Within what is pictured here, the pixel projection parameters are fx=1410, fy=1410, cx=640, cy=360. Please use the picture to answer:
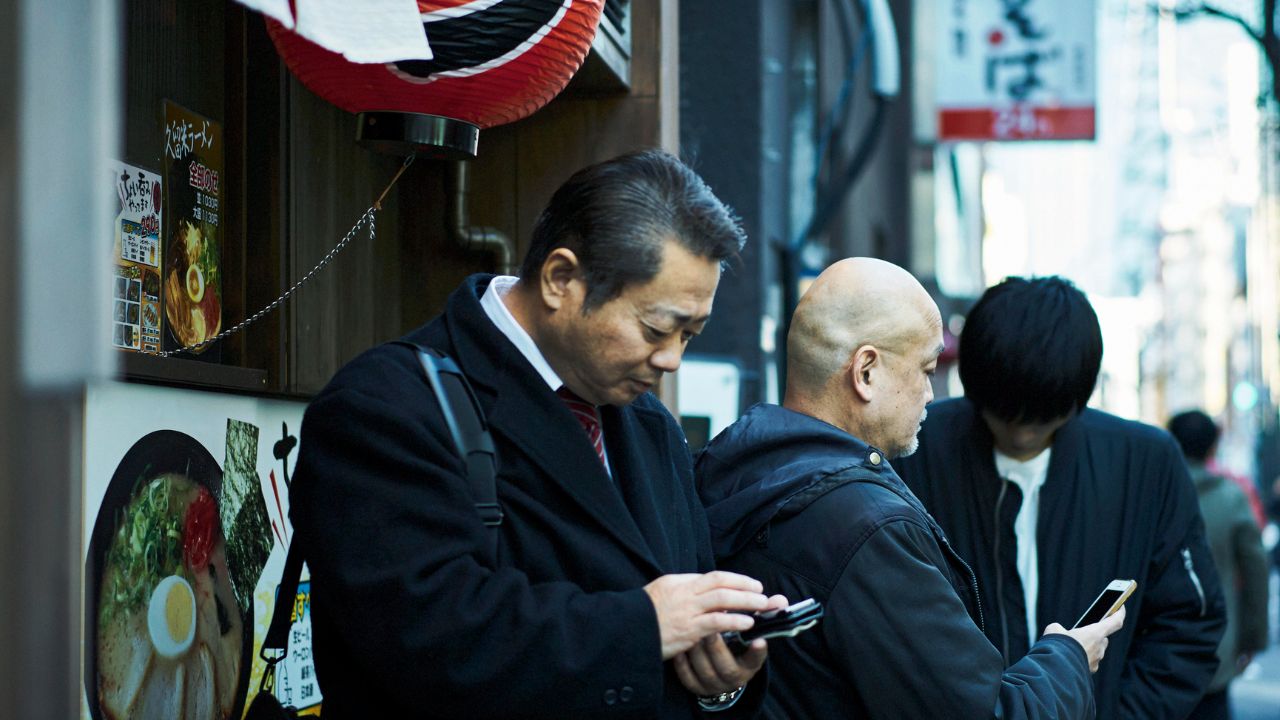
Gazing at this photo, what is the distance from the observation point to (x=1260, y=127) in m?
11.3

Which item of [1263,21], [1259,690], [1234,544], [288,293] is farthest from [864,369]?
[1259,690]

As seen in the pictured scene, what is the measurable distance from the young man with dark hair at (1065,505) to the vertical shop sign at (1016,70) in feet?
28.0

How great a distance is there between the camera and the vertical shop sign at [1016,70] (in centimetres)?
1218

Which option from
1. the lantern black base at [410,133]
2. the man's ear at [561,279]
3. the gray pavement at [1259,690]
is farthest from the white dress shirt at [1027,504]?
the gray pavement at [1259,690]

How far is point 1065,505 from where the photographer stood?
156 inches

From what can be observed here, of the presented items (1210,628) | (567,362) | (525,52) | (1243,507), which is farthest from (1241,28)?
(567,362)

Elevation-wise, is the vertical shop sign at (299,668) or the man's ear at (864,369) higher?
the man's ear at (864,369)

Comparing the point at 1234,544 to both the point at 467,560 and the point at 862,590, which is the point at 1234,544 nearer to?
the point at 862,590

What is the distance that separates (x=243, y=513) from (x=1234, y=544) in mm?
5995

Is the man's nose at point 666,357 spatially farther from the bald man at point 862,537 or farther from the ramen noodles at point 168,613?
the ramen noodles at point 168,613

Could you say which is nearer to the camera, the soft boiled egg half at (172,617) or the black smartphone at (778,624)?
the black smartphone at (778,624)

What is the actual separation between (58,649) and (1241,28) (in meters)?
8.37

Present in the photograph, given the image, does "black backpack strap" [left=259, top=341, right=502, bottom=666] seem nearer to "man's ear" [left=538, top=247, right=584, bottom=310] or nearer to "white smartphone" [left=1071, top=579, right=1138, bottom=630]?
"man's ear" [left=538, top=247, right=584, bottom=310]

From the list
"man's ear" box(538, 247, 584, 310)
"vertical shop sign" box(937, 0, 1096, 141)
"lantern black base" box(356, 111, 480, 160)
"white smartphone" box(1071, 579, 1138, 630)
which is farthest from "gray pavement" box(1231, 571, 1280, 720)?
"man's ear" box(538, 247, 584, 310)
